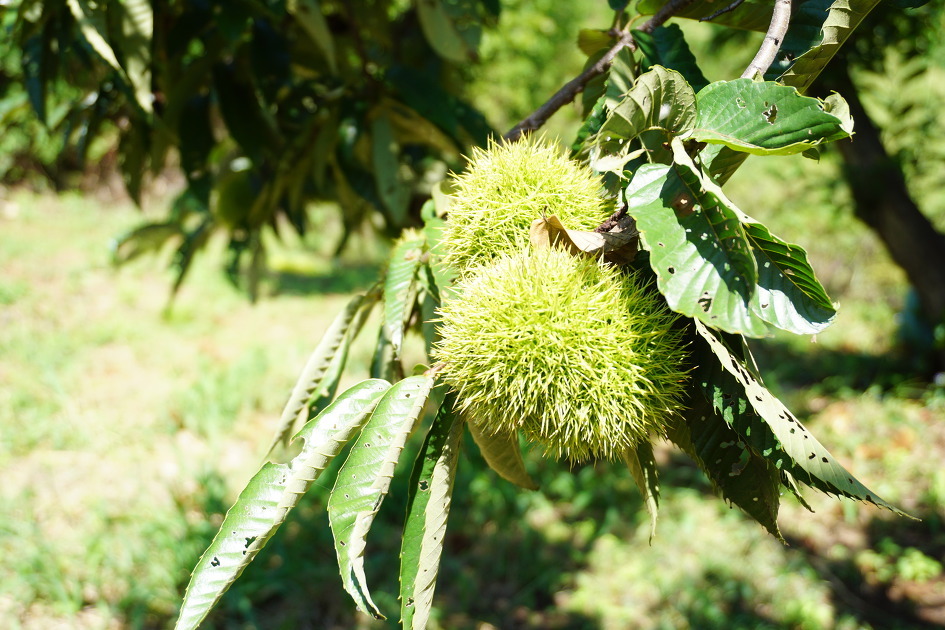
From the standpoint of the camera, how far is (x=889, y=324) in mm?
4207

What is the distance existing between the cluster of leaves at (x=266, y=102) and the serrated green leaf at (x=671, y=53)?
1.92 ft

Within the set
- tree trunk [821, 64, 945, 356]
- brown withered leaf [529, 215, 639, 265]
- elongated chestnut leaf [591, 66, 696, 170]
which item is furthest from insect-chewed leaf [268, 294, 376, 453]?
tree trunk [821, 64, 945, 356]

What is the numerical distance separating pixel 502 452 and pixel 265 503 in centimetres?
29

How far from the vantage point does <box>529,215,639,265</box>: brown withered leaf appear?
2.10ft

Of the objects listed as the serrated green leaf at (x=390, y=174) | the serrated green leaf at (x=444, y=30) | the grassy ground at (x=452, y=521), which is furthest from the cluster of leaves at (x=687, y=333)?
the grassy ground at (x=452, y=521)

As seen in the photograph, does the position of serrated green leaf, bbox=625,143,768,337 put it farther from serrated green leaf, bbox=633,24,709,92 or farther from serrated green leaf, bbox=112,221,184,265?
serrated green leaf, bbox=112,221,184,265

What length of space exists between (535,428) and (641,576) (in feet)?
5.91

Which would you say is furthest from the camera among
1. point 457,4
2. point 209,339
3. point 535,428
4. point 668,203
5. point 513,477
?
point 209,339

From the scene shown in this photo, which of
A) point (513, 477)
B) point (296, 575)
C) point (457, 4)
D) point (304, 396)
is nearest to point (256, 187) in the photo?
point (457, 4)

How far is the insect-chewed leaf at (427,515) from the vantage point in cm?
68

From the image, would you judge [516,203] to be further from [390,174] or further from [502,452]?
[390,174]

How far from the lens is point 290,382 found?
355 cm

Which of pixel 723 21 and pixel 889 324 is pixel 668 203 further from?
pixel 889 324

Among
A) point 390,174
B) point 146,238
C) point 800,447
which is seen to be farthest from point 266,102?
point 800,447
